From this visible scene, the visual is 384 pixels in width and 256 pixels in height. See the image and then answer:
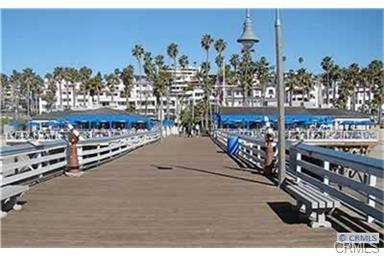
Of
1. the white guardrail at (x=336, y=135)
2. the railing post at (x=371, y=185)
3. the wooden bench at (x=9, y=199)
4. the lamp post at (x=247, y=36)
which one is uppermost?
the lamp post at (x=247, y=36)

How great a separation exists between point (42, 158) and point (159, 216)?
5.20 m

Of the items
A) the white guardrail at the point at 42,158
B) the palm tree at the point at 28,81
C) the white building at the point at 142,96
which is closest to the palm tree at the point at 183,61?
the white building at the point at 142,96

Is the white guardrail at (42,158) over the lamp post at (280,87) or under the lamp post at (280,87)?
under

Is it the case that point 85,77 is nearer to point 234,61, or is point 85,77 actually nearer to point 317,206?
point 234,61

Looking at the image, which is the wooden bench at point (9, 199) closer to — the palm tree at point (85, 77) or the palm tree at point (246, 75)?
the palm tree at point (246, 75)

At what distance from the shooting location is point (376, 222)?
22.5 ft

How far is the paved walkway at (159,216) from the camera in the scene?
6223 millimetres

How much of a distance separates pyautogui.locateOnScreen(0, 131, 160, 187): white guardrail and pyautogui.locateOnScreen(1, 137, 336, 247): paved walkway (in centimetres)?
40

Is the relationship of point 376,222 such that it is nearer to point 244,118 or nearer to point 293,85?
point 244,118

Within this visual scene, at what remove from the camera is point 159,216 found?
771cm

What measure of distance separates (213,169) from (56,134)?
123 ft

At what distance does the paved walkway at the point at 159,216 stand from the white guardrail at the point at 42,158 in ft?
1.30

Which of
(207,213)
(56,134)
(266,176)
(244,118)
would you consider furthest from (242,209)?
(244,118)

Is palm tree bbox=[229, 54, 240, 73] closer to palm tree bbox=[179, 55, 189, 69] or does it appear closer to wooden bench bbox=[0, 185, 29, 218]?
palm tree bbox=[179, 55, 189, 69]
